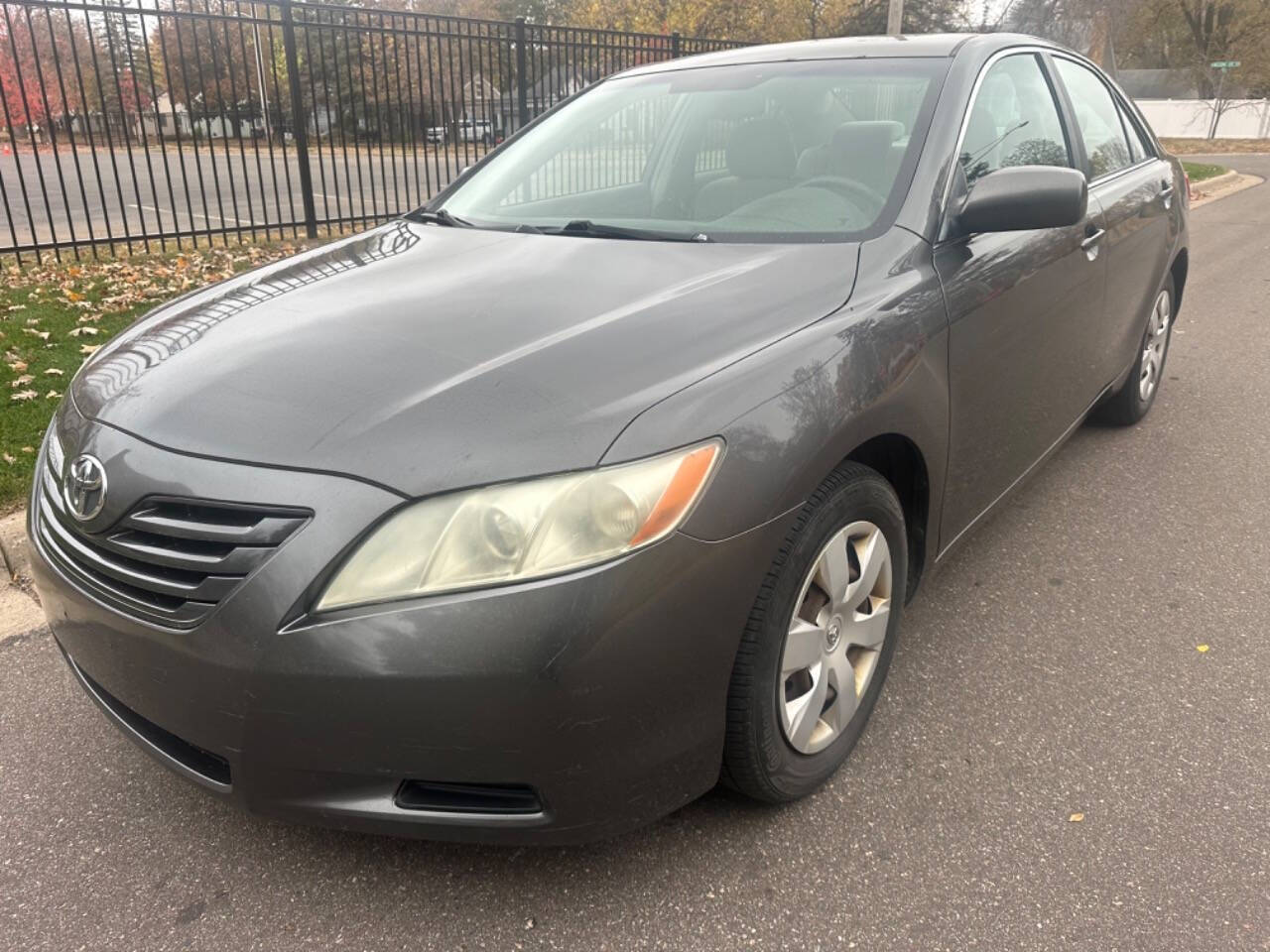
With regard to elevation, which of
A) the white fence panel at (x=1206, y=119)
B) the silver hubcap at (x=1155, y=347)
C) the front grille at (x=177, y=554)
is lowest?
the white fence panel at (x=1206, y=119)

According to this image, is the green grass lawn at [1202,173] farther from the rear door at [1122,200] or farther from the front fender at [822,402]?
the front fender at [822,402]

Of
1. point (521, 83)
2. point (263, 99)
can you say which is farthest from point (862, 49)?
point (521, 83)

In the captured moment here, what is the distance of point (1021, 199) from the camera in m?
2.36

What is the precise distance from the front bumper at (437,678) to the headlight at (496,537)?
0.10 ft

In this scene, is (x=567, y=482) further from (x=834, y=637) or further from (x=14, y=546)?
(x=14, y=546)

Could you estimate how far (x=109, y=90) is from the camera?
16.0 meters

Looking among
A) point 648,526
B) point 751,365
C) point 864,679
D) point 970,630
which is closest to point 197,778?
point 648,526

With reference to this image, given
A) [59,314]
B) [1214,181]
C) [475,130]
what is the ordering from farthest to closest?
[1214,181] < [475,130] < [59,314]

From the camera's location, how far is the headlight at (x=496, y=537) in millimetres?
1568

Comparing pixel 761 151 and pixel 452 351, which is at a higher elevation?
pixel 761 151

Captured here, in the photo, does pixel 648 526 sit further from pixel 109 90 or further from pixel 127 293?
pixel 109 90

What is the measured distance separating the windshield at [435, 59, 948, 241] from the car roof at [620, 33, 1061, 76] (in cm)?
6

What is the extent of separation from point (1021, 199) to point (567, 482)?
1460 millimetres

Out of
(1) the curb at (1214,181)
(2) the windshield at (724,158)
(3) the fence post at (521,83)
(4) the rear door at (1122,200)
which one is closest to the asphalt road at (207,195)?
(3) the fence post at (521,83)
